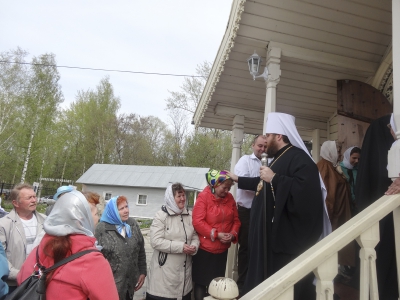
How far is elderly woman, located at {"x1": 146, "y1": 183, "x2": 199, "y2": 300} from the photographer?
331cm

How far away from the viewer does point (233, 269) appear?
4.50 m

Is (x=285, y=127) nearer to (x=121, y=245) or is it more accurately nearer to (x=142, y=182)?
(x=121, y=245)

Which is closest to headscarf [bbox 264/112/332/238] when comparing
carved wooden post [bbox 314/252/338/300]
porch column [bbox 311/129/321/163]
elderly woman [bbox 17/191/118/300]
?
carved wooden post [bbox 314/252/338/300]

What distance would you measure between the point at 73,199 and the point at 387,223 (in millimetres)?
2026

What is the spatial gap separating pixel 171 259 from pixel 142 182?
2379 centimetres

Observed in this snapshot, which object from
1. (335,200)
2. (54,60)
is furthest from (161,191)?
(335,200)

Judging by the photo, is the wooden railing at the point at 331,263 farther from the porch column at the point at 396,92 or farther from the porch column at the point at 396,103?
the porch column at the point at 396,92

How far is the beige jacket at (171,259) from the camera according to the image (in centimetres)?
330

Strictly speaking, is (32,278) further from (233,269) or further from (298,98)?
(298,98)

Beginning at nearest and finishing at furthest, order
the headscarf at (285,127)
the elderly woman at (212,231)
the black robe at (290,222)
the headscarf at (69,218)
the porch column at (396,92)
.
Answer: the headscarf at (69,218)
the porch column at (396,92)
the black robe at (290,222)
the headscarf at (285,127)
the elderly woman at (212,231)

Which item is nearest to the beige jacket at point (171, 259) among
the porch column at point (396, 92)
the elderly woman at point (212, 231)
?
the elderly woman at point (212, 231)

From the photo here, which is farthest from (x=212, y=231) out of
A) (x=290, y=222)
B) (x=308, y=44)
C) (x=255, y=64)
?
(x=308, y=44)

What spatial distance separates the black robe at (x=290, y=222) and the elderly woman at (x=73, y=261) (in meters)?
1.19

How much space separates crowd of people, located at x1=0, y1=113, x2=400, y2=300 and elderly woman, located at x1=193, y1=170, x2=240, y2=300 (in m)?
0.01
